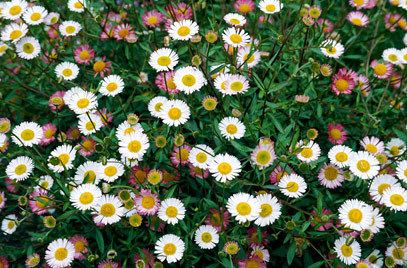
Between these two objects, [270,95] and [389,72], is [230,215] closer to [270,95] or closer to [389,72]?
[270,95]

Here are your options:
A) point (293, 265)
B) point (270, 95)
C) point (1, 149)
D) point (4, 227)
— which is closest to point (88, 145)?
point (1, 149)

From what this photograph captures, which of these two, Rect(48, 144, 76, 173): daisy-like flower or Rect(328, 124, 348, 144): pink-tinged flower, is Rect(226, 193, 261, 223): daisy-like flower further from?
Rect(48, 144, 76, 173): daisy-like flower

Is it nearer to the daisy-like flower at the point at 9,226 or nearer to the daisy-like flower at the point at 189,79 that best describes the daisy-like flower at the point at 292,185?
the daisy-like flower at the point at 189,79

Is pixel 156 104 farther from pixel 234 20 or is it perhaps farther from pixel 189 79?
pixel 234 20

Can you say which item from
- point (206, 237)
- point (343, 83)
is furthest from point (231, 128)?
point (343, 83)

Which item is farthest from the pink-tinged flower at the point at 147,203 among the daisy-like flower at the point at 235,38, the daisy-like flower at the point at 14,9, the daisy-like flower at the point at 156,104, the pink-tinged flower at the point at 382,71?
the pink-tinged flower at the point at 382,71

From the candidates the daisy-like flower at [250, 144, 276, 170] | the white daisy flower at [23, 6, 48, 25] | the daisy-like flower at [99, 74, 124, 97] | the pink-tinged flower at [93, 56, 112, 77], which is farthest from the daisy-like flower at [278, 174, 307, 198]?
the white daisy flower at [23, 6, 48, 25]

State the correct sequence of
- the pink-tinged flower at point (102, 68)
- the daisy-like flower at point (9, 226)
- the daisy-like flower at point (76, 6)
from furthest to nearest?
the daisy-like flower at point (76, 6) → the pink-tinged flower at point (102, 68) → the daisy-like flower at point (9, 226)
